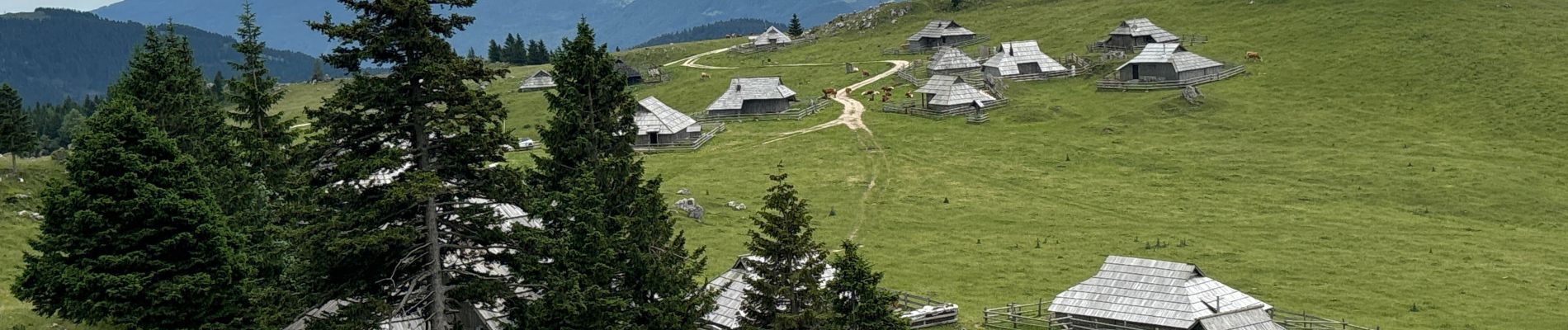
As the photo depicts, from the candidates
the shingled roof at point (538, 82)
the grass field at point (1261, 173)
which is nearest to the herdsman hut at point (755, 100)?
the grass field at point (1261, 173)

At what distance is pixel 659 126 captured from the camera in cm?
9575

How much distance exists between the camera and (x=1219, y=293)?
4912 cm

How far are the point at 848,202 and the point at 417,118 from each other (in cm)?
4554

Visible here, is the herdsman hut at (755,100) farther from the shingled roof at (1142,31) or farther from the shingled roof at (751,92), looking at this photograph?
the shingled roof at (1142,31)

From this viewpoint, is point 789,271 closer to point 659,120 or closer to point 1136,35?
point 659,120

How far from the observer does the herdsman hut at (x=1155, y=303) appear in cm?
4756

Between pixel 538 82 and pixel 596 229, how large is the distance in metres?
94.4

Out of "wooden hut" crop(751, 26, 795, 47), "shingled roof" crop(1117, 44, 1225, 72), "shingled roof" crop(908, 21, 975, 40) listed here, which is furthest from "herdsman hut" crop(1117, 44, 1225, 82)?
"wooden hut" crop(751, 26, 795, 47)

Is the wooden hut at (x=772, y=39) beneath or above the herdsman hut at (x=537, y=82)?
above

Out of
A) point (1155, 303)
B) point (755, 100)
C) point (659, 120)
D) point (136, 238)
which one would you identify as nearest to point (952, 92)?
point (755, 100)

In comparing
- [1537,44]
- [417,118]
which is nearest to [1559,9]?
[1537,44]

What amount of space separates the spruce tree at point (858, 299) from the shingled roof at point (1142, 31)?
86.4 metres

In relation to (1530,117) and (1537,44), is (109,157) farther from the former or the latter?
(1537,44)

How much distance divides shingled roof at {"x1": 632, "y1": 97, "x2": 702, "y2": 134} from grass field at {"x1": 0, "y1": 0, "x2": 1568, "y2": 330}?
9.45 ft
